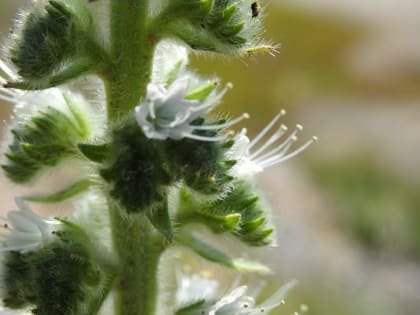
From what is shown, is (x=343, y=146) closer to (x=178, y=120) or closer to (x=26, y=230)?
(x=26, y=230)

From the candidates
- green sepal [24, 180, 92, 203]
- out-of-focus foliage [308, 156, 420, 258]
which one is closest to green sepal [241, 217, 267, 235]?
green sepal [24, 180, 92, 203]

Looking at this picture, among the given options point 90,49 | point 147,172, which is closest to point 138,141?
point 147,172

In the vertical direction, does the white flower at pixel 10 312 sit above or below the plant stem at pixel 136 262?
below

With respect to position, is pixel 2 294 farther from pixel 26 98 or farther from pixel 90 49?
pixel 90 49

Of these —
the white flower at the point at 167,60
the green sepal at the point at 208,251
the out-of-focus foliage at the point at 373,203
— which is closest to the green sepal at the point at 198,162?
the white flower at the point at 167,60

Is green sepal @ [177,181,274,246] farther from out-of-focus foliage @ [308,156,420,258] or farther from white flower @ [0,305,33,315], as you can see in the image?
out-of-focus foliage @ [308,156,420,258]

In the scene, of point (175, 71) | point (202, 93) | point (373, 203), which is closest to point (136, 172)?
point (202, 93)

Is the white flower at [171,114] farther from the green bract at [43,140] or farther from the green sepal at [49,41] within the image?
the green bract at [43,140]
